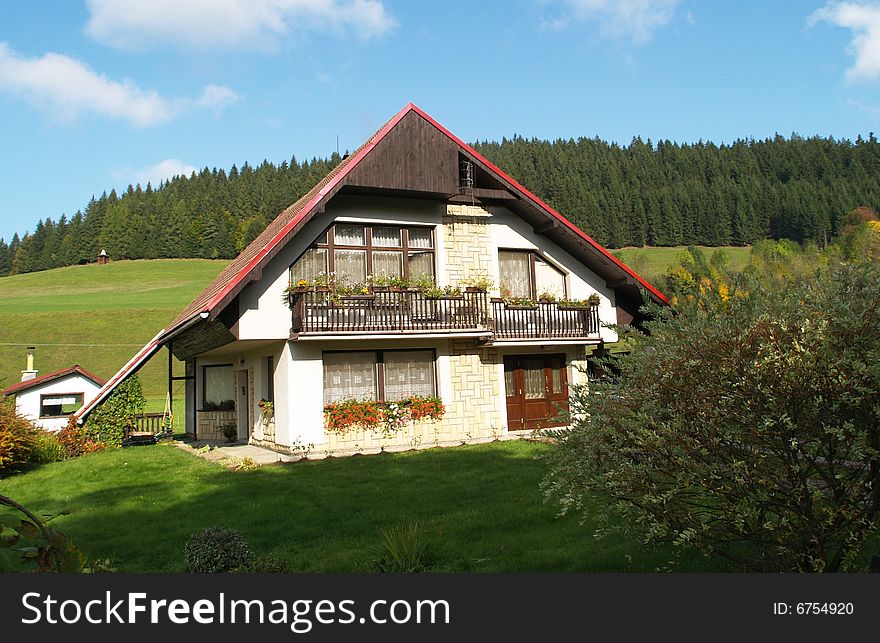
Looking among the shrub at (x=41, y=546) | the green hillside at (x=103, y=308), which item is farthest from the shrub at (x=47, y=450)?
the green hillside at (x=103, y=308)

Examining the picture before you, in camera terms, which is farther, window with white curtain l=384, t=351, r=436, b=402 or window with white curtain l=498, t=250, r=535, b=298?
window with white curtain l=498, t=250, r=535, b=298

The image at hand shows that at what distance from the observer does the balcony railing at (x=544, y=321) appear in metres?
17.5

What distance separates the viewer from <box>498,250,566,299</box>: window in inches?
731

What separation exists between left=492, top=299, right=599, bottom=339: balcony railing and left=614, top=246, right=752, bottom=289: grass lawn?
197 feet

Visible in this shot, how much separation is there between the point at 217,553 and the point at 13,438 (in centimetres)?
1122

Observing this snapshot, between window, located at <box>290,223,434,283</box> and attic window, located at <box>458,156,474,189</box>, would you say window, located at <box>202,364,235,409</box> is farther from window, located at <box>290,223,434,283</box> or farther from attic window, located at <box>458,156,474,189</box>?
attic window, located at <box>458,156,474,189</box>

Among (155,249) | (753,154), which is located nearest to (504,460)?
(155,249)

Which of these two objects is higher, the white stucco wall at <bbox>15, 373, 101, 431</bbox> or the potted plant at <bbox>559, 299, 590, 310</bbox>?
the potted plant at <bbox>559, 299, 590, 310</bbox>

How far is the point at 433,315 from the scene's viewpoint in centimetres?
1641

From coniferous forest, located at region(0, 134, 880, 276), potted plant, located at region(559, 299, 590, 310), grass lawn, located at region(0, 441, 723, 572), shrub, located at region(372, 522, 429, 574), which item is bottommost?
grass lawn, located at region(0, 441, 723, 572)

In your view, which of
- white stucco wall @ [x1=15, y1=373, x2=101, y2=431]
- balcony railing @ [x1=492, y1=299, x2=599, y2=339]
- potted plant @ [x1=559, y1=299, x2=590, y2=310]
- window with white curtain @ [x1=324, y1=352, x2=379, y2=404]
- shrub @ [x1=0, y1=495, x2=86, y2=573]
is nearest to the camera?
shrub @ [x1=0, y1=495, x2=86, y2=573]

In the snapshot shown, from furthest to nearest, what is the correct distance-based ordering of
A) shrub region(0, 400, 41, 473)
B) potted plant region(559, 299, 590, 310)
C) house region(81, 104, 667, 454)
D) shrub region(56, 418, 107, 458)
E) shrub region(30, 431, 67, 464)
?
potted plant region(559, 299, 590, 310), shrub region(56, 418, 107, 458), shrub region(30, 431, 67, 464), house region(81, 104, 667, 454), shrub region(0, 400, 41, 473)

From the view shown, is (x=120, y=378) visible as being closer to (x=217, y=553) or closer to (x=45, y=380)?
(x=45, y=380)

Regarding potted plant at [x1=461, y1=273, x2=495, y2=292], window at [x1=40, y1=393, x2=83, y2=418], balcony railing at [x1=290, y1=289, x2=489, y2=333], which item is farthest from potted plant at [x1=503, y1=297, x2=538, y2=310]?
window at [x1=40, y1=393, x2=83, y2=418]
